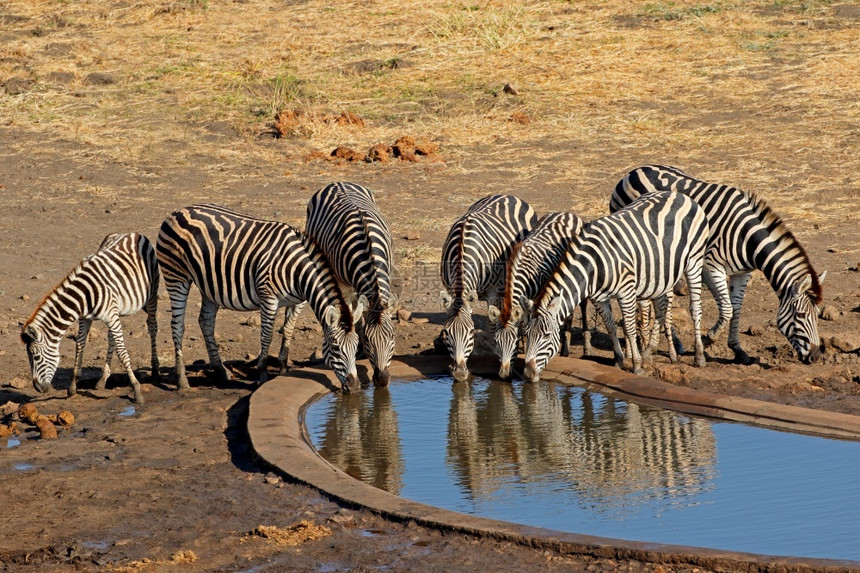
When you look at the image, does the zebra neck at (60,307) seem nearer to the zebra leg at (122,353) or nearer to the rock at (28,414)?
the zebra leg at (122,353)

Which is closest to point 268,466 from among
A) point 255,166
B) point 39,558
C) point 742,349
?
point 39,558

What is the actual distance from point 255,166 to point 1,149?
401cm

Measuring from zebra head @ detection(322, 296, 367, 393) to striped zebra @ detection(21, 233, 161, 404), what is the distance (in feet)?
5.40

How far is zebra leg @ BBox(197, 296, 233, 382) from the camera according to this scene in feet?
34.4

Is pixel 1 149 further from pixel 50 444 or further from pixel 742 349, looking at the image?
pixel 742 349

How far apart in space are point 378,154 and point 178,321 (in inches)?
272

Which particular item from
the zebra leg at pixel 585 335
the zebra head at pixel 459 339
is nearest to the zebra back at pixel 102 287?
the zebra head at pixel 459 339

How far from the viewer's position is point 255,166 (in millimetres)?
17016

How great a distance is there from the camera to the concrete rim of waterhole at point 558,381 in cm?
584

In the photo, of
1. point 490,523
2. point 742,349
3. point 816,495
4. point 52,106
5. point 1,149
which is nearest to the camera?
point 490,523

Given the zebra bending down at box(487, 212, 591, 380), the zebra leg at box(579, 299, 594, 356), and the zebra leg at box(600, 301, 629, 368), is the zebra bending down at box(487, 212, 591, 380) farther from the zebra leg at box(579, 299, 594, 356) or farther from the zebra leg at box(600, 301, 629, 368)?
the zebra leg at box(600, 301, 629, 368)

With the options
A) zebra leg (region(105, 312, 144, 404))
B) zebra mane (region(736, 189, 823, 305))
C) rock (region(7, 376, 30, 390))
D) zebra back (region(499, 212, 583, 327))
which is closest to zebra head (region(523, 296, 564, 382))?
zebra back (region(499, 212, 583, 327))

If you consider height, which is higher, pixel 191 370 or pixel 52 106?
pixel 52 106

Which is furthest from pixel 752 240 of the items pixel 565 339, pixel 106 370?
pixel 106 370
